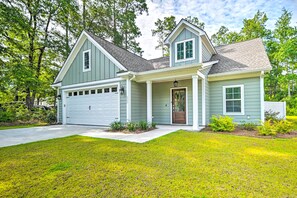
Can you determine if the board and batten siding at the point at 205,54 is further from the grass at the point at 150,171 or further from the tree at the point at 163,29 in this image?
the tree at the point at 163,29

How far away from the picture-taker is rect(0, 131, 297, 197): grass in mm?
2246

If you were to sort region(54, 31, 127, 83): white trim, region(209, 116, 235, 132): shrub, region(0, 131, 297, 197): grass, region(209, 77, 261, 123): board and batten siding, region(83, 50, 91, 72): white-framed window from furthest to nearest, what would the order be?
region(83, 50, 91, 72): white-framed window → region(54, 31, 127, 83): white trim → region(209, 77, 261, 123): board and batten siding → region(209, 116, 235, 132): shrub → region(0, 131, 297, 197): grass

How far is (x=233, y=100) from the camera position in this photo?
822cm

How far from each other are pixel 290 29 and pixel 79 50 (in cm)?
2162

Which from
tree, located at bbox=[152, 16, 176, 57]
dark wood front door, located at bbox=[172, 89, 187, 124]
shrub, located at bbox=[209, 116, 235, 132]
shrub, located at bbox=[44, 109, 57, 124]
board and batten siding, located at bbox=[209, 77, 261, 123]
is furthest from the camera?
tree, located at bbox=[152, 16, 176, 57]

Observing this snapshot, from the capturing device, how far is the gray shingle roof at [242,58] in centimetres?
781

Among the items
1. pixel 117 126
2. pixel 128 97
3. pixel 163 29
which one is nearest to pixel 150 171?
pixel 117 126

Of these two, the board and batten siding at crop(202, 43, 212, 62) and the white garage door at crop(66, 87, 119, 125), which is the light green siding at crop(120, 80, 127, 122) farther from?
the board and batten siding at crop(202, 43, 212, 62)

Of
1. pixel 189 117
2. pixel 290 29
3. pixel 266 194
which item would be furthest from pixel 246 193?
pixel 290 29

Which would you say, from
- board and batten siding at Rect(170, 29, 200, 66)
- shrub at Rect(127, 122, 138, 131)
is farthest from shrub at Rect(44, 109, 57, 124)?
board and batten siding at Rect(170, 29, 200, 66)

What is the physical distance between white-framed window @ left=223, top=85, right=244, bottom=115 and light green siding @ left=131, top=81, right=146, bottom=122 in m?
4.37

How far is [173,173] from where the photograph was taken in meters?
2.79

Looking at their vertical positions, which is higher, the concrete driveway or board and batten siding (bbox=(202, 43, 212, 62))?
board and batten siding (bbox=(202, 43, 212, 62))

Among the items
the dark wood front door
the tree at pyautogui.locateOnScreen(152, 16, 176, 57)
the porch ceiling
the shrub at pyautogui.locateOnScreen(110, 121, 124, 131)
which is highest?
the tree at pyautogui.locateOnScreen(152, 16, 176, 57)
